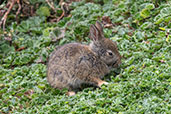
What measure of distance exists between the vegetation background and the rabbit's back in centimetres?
24

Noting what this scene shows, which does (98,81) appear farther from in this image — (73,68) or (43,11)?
(43,11)

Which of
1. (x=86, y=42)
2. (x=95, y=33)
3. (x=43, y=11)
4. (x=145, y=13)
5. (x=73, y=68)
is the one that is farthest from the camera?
A: (x=43, y=11)

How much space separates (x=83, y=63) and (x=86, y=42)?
201 centimetres

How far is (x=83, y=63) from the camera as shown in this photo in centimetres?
707

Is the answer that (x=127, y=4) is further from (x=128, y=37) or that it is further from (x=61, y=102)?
(x=61, y=102)

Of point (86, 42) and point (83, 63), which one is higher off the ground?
point (86, 42)

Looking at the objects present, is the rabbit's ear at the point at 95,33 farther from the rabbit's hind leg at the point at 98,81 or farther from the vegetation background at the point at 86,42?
the rabbit's hind leg at the point at 98,81

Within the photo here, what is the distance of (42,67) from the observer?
334 inches

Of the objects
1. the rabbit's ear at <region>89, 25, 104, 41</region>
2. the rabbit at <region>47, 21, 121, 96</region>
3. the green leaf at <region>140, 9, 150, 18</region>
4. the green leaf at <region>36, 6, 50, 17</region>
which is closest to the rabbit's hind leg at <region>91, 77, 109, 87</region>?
the rabbit at <region>47, 21, 121, 96</region>

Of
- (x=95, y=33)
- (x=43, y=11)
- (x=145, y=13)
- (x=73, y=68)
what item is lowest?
(x=73, y=68)

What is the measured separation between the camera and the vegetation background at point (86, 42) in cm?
592

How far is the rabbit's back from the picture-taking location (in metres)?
7.02

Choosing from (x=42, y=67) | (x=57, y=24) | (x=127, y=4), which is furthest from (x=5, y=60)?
(x=127, y=4)

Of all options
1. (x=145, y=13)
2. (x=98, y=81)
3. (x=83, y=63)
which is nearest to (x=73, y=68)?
(x=83, y=63)
